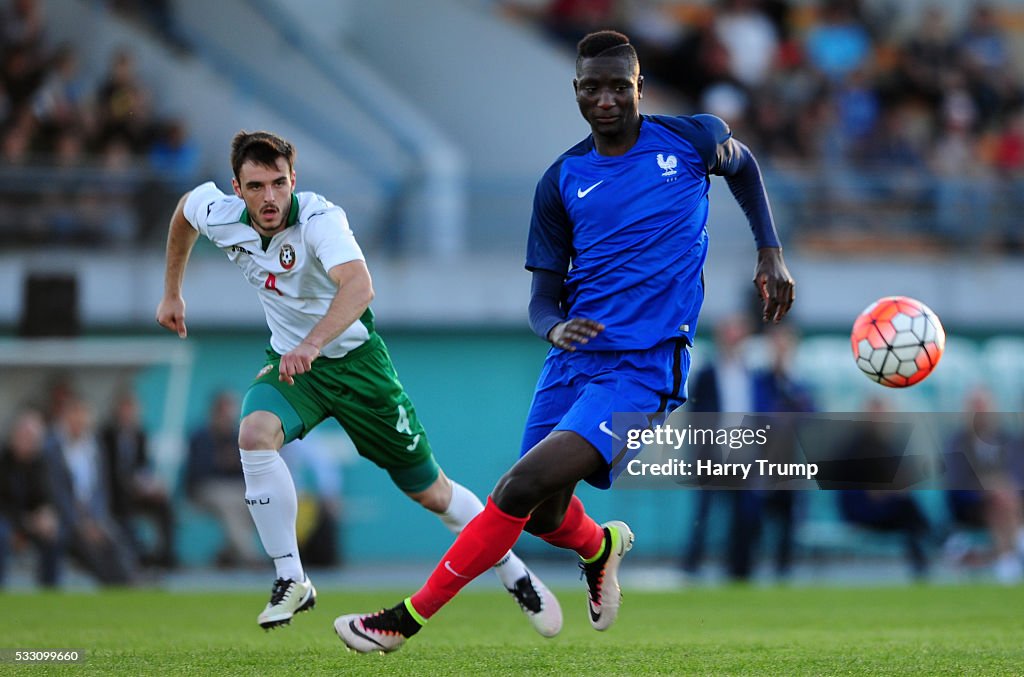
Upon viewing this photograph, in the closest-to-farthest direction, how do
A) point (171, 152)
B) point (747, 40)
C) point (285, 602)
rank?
point (285, 602) < point (171, 152) < point (747, 40)

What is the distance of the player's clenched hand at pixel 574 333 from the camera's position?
6148 millimetres

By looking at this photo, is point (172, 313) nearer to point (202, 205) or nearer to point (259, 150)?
point (202, 205)

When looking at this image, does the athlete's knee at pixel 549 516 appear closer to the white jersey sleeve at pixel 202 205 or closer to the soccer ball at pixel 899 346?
the soccer ball at pixel 899 346

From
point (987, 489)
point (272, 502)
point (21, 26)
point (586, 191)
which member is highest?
point (21, 26)

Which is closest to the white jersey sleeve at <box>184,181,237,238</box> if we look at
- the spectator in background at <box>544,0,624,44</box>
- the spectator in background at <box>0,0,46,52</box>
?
the spectator in background at <box>0,0,46,52</box>

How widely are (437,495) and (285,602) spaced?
1068mm

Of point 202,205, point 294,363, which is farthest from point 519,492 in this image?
point 202,205

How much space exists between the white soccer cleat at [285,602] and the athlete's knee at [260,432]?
0.61 metres

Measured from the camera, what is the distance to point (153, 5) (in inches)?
809

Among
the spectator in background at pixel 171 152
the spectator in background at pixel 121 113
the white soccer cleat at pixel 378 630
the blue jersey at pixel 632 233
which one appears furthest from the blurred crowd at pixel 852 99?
the white soccer cleat at pixel 378 630

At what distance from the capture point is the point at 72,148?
17.9 m

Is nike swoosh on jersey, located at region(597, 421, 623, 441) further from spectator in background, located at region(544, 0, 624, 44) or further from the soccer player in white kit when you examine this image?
spectator in background, located at region(544, 0, 624, 44)

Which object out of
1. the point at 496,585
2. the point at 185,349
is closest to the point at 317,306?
the point at 496,585

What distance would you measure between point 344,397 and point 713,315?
12244mm
